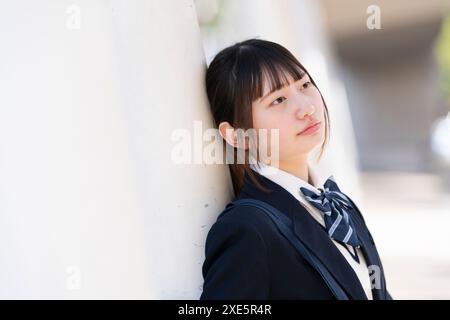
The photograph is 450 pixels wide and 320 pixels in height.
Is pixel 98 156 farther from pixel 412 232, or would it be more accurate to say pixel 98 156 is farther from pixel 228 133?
pixel 412 232

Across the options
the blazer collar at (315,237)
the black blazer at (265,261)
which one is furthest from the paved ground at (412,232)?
the black blazer at (265,261)

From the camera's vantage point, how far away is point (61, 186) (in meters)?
1.80

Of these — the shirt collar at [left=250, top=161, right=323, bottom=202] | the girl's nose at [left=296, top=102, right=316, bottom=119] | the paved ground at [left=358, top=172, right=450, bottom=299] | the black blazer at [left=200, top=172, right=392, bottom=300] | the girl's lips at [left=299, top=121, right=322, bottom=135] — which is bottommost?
the paved ground at [left=358, top=172, right=450, bottom=299]

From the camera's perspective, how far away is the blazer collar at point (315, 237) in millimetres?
1681

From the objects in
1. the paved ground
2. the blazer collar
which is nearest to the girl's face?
the blazer collar

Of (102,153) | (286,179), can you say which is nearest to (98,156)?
(102,153)

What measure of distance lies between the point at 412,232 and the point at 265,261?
488 centimetres

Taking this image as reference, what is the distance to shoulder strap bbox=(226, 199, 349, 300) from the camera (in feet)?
5.40

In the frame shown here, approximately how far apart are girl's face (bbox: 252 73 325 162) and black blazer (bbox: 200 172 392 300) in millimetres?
169

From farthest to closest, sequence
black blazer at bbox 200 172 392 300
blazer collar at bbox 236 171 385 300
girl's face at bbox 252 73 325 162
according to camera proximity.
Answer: girl's face at bbox 252 73 325 162
blazer collar at bbox 236 171 385 300
black blazer at bbox 200 172 392 300

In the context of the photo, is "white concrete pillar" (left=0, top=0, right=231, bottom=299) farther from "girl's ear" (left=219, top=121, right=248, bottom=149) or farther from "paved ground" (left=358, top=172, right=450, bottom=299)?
"paved ground" (left=358, top=172, right=450, bottom=299)

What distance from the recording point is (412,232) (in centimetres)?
617
